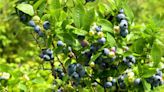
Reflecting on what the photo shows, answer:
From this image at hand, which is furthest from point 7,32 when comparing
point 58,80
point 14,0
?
point 58,80

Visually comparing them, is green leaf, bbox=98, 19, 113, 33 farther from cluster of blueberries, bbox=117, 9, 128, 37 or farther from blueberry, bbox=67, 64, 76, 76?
blueberry, bbox=67, 64, 76, 76

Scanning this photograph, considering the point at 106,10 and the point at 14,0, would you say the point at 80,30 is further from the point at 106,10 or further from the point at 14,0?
the point at 14,0

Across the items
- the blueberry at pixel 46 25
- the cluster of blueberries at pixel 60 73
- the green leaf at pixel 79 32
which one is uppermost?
the blueberry at pixel 46 25

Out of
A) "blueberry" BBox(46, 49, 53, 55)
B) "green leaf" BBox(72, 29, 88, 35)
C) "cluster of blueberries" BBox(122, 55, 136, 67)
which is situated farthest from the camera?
"blueberry" BBox(46, 49, 53, 55)

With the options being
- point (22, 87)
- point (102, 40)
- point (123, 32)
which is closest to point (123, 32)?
point (123, 32)

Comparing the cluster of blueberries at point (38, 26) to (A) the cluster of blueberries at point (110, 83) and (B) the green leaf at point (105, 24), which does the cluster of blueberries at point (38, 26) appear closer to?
(B) the green leaf at point (105, 24)

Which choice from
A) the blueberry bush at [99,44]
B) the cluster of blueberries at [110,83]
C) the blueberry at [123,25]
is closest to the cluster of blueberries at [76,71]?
the blueberry bush at [99,44]

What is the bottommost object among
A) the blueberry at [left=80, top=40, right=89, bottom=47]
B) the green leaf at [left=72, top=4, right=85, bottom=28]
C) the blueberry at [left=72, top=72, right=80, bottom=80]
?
the blueberry at [left=72, top=72, right=80, bottom=80]

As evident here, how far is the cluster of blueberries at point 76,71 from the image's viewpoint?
5.96 feet

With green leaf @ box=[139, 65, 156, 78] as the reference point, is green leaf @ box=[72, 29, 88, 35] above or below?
above

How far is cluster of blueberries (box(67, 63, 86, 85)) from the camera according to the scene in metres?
1.82

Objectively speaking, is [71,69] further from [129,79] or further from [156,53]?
[156,53]

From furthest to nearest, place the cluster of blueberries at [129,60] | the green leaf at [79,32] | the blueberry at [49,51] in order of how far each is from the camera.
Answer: the blueberry at [49,51] < the cluster of blueberries at [129,60] < the green leaf at [79,32]

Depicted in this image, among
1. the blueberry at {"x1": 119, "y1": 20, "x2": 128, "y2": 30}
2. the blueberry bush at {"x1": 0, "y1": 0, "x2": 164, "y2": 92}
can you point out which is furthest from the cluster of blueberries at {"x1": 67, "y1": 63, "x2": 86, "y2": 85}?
the blueberry at {"x1": 119, "y1": 20, "x2": 128, "y2": 30}
